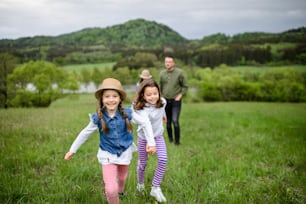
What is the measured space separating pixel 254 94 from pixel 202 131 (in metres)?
46.8

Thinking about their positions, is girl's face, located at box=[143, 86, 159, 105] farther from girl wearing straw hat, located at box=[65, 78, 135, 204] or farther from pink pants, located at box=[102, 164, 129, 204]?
pink pants, located at box=[102, 164, 129, 204]

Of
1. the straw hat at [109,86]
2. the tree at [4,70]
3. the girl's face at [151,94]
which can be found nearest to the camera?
the straw hat at [109,86]

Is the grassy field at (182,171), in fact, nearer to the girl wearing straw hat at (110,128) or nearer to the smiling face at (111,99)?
the girl wearing straw hat at (110,128)

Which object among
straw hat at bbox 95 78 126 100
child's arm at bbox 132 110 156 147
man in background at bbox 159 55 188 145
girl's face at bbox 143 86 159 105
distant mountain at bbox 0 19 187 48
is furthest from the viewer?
distant mountain at bbox 0 19 187 48

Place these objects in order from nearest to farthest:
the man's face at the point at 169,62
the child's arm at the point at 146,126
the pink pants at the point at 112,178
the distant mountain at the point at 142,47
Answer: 1. the pink pants at the point at 112,178
2. the child's arm at the point at 146,126
3. the man's face at the point at 169,62
4. the distant mountain at the point at 142,47

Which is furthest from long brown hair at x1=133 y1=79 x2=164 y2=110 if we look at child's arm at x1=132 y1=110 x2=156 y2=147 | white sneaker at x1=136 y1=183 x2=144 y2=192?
white sneaker at x1=136 y1=183 x2=144 y2=192

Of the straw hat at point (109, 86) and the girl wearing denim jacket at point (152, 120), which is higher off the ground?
the straw hat at point (109, 86)

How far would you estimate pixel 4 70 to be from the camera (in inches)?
1352

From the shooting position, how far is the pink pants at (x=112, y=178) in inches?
126

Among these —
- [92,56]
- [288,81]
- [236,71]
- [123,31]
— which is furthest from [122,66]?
[123,31]

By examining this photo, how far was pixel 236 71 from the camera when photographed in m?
58.7

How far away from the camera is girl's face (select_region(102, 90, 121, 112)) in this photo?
3.46m

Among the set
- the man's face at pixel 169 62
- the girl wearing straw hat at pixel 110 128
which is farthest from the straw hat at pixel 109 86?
the man's face at pixel 169 62

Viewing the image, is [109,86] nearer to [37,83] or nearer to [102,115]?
[102,115]
